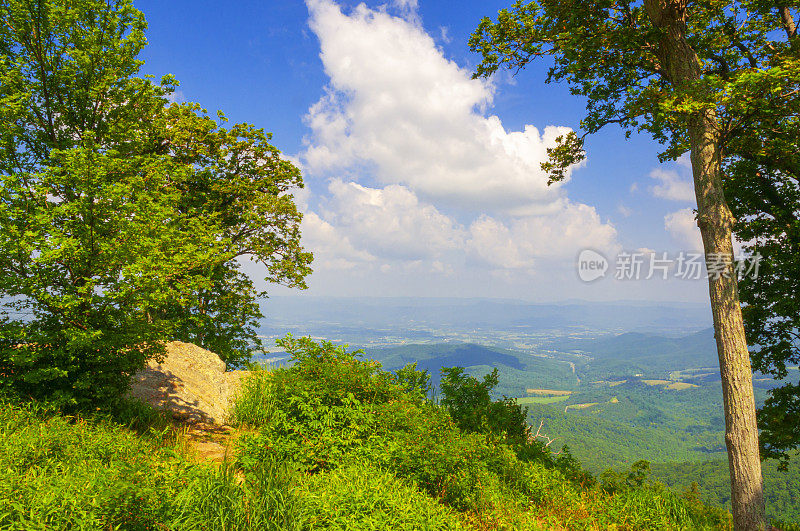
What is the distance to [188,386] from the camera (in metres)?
8.90

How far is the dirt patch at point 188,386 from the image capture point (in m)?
7.79

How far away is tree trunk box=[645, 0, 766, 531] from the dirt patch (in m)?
10.1

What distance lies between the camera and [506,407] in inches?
392

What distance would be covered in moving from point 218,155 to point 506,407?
51.5ft

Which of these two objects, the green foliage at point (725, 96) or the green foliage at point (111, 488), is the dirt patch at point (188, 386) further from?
the green foliage at point (725, 96)

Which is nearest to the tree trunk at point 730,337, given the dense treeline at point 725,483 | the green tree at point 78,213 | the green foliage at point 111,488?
the green foliage at point 111,488

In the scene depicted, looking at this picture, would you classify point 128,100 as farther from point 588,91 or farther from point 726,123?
point 726,123

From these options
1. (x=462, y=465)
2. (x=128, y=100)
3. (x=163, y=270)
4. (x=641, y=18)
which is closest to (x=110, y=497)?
(x=163, y=270)

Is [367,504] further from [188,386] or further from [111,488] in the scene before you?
[188,386]

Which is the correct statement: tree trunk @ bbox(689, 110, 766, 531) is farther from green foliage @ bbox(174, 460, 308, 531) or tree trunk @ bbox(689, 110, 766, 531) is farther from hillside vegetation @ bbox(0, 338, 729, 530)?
green foliage @ bbox(174, 460, 308, 531)

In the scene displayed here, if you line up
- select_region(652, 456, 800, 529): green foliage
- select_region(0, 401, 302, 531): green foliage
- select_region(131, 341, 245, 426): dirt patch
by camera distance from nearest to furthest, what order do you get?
select_region(0, 401, 302, 531): green foliage, select_region(131, 341, 245, 426): dirt patch, select_region(652, 456, 800, 529): green foliage

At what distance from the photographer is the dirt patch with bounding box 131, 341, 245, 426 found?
7789 mm

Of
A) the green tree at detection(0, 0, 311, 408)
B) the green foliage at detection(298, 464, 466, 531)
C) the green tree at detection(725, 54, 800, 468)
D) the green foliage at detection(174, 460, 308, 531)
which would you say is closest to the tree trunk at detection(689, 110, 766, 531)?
the green tree at detection(725, 54, 800, 468)

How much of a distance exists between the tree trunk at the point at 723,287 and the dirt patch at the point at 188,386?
33.1ft
